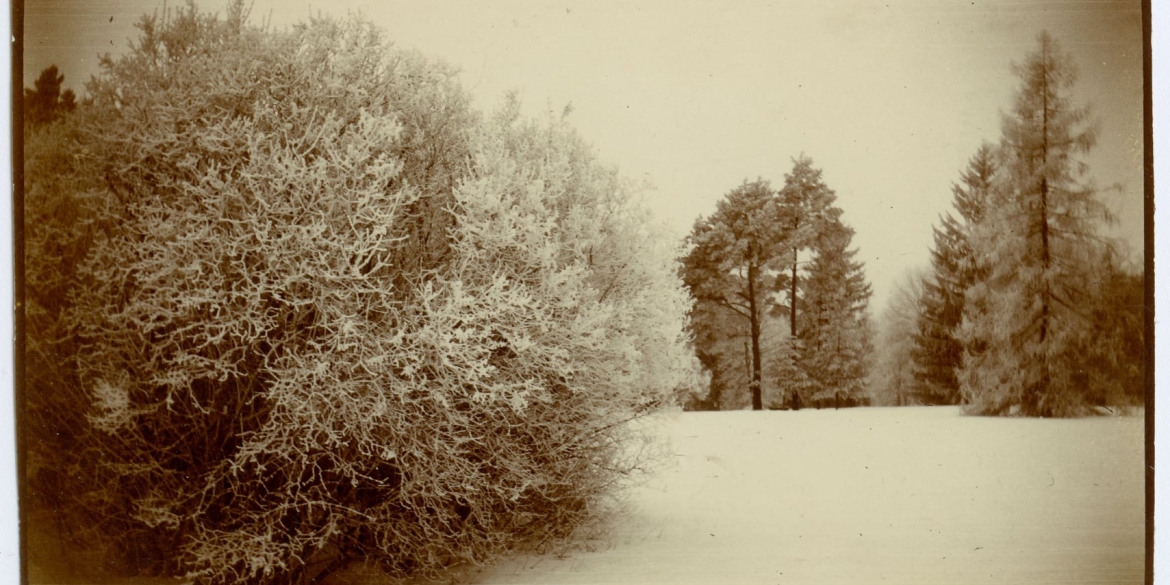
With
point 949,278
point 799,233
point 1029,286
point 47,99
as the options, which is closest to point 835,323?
point 799,233

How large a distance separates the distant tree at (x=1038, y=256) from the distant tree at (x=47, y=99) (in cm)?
519

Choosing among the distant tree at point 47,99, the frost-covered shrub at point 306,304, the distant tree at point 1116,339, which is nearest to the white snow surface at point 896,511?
the distant tree at point 1116,339

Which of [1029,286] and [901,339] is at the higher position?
[1029,286]

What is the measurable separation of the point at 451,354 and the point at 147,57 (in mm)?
2312

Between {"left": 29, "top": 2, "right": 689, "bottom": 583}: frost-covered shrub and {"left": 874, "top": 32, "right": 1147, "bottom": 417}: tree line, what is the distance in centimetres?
202

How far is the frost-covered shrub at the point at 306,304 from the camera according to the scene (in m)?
4.08

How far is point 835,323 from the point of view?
185 inches

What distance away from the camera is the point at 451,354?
4.14 m

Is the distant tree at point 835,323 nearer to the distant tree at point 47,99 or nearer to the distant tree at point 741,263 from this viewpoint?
the distant tree at point 741,263

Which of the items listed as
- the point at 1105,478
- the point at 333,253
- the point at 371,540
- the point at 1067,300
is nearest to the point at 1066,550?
the point at 1105,478

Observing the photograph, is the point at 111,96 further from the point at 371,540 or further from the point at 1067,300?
the point at 1067,300

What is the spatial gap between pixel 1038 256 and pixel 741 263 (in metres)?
1.74

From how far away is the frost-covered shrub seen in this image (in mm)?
4082

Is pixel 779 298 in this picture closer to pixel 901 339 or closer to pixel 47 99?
pixel 901 339
